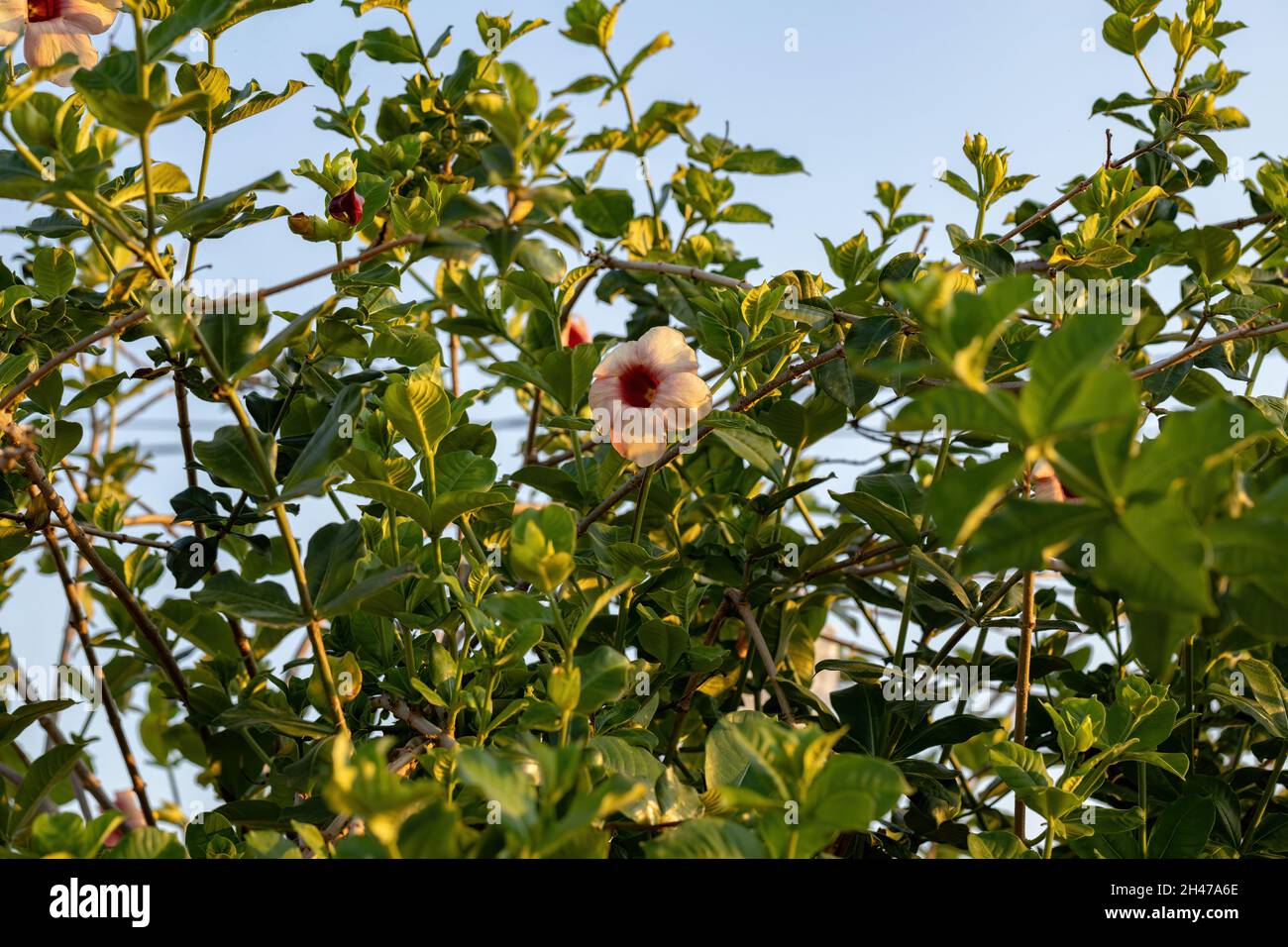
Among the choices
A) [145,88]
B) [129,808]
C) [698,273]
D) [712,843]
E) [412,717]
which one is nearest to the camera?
[712,843]

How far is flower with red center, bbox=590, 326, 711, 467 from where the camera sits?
1.12 m

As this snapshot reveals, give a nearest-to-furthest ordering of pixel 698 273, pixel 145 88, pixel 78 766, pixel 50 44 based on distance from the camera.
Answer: pixel 145 88 → pixel 50 44 → pixel 698 273 → pixel 78 766

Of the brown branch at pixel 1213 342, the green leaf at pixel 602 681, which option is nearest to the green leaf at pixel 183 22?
the green leaf at pixel 602 681

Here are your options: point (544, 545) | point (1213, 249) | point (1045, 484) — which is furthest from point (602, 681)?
point (1213, 249)

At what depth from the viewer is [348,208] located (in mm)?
1206

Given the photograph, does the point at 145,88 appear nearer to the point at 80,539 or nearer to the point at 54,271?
the point at 80,539

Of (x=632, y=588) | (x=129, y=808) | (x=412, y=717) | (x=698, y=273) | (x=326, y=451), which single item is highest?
(x=698, y=273)

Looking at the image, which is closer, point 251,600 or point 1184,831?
point 251,600

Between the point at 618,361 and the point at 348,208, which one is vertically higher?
the point at 348,208

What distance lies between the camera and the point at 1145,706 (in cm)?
98

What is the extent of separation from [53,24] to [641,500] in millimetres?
730

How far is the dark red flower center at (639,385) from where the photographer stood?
1215 millimetres

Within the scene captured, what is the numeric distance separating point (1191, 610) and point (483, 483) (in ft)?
2.02
